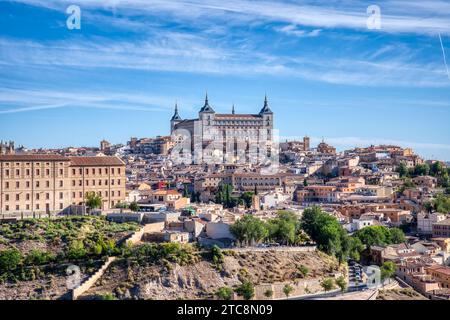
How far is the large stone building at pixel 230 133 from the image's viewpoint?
40219 mm

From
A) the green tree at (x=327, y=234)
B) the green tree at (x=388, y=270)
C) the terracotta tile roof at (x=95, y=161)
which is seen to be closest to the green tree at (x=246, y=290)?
the green tree at (x=388, y=270)

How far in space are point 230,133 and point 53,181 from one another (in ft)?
94.1

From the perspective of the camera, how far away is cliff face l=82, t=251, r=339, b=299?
12.0 meters

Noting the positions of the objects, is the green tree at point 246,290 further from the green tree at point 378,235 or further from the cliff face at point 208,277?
the green tree at point 378,235

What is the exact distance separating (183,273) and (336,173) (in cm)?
2034

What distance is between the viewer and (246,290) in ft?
38.0

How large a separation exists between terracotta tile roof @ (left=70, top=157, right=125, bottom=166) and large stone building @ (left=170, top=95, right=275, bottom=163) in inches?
881

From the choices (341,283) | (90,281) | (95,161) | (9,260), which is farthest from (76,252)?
(341,283)

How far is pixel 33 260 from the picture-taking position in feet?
41.2

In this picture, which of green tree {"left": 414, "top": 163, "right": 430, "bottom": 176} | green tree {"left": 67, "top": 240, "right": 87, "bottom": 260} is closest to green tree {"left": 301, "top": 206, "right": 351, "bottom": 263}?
green tree {"left": 67, "top": 240, "right": 87, "bottom": 260}

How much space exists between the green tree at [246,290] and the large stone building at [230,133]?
27.5 m

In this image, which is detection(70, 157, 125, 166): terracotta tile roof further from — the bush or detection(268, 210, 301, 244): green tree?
detection(268, 210, 301, 244): green tree
